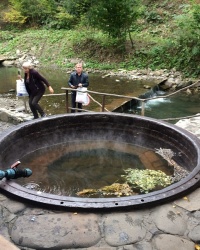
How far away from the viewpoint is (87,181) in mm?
5461

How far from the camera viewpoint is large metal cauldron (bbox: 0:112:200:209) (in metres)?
4.54

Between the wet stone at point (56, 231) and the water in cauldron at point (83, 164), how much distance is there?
1549 millimetres

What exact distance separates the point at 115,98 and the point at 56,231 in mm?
9277

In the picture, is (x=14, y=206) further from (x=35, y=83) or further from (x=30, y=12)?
(x=30, y=12)

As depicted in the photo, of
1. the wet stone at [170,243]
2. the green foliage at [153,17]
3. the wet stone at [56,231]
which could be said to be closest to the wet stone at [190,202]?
the wet stone at [170,243]

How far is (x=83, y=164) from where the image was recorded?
607cm

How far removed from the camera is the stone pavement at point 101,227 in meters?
3.23

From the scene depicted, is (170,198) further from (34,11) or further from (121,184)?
(34,11)

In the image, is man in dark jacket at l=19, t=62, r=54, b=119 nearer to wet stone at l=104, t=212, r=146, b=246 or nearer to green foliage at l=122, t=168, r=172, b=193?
green foliage at l=122, t=168, r=172, b=193

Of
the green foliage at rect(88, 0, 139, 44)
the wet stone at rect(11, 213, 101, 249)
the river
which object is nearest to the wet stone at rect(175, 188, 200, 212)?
the wet stone at rect(11, 213, 101, 249)

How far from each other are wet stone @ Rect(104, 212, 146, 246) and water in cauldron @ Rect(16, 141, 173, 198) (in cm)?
151

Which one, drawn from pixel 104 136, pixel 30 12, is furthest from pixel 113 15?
pixel 104 136

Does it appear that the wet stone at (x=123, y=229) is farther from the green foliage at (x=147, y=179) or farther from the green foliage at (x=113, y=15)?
the green foliage at (x=113, y=15)

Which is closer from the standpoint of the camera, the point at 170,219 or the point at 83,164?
the point at 170,219
